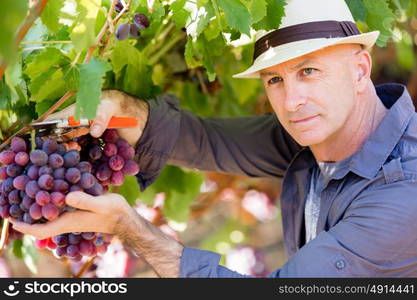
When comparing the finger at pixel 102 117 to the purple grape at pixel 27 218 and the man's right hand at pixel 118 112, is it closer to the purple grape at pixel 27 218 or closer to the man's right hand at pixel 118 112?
the man's right hand at pixel 118 112

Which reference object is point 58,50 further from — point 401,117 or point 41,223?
A: point 401,117

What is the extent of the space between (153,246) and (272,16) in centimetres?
78

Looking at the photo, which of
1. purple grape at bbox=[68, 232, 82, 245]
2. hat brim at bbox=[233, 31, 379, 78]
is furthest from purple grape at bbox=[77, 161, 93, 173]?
hat brim at bbox=[233, 31, 379, 78]

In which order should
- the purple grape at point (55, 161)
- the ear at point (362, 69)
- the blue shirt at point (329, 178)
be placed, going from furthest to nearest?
the ear at point (362, 69), the blue shirt at point (329, 178), the purple grape at point (55, 161)

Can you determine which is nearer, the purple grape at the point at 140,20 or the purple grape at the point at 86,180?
the purple grape at the point at 86,180

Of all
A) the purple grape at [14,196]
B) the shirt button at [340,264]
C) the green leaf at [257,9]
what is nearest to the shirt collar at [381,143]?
the shirt button at [340,264]

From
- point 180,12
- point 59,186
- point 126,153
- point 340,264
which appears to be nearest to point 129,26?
point 180,12

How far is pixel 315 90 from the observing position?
2.29 m

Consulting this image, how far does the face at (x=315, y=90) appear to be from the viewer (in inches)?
90.0

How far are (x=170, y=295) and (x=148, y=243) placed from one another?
17 centimetres

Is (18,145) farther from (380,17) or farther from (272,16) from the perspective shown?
(380,17)

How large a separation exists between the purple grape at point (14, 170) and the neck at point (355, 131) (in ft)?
3.89

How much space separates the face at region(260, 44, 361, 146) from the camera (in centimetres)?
229

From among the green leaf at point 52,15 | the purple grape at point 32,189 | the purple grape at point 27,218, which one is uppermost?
the green leaf at point 52,15
